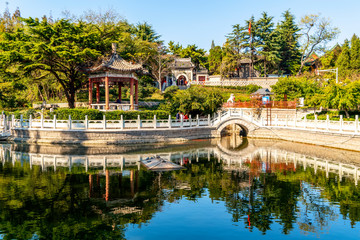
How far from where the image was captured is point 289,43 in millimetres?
55094

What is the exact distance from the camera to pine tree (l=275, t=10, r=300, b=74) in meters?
55.1

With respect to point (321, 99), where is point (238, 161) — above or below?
below

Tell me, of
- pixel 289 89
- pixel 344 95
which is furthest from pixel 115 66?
pixel 289 89

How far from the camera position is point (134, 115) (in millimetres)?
25906

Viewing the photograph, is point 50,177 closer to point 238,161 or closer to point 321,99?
point 238,161

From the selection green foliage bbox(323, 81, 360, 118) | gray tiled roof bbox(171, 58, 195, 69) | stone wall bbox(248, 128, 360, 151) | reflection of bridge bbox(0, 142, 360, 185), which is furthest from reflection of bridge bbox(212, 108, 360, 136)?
gray tiled roof bbox(171, 58, 195, 69)

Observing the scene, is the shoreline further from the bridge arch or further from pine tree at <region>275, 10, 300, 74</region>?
pine tree at <region>275, 10, 300, 74</region>

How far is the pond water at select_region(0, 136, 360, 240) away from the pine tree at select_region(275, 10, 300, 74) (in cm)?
3812

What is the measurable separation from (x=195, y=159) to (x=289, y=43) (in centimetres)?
4246

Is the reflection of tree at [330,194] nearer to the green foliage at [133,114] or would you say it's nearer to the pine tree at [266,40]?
the green foliage at [133,114]

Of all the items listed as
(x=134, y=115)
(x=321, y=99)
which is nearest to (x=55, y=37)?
(x=134, y=115)

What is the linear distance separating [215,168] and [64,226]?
390 inches

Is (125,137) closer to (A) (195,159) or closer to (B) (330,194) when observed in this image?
(A) (195,159)

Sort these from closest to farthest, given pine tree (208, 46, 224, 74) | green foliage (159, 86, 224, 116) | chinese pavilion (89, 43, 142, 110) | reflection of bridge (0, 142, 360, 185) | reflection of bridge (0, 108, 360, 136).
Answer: reflection of bridge (0, 142, 360, 185)
reflection of bridge (0, 108, 360, 136)
chinese pavilion (89, 43, 142, 110)
green foliage (159, 86, 224, 116)
pine tree (208, 46, 224, 74)
